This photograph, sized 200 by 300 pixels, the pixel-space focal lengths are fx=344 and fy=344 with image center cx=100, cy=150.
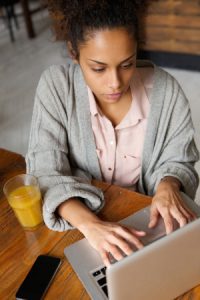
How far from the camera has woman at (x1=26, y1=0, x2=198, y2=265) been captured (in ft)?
2.94

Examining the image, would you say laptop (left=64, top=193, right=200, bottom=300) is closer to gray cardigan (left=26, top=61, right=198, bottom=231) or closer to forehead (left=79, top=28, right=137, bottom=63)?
gray cardigan (left=26, top=61, right=198, bottom=231)

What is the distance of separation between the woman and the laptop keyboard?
9cm

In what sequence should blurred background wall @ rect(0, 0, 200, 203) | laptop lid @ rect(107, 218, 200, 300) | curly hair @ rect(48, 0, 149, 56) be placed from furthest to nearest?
1. blurred background wall @ rect(0, 0, 200, 203)
2. curly hair @ rect(48, 0, 149, 56)
3. laptop lid @ rect(107, 218, 200, 300)

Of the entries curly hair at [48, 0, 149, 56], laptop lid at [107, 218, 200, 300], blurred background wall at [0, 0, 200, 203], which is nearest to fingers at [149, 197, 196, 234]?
laptop lid at [107, 218, 200, 300]

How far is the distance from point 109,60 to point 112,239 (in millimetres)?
458

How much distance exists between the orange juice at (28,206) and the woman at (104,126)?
0.03 meters

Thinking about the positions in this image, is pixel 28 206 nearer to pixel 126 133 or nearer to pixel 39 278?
pixel 39 278

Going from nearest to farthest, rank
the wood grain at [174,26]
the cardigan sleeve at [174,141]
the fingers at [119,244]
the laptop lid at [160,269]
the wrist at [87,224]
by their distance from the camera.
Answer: the laptop lid at [160,269]
the fingers at [119,244]
the wrist at [87,224]
the cardigan sleeve at [174,141]
the wood grain at [174,26]

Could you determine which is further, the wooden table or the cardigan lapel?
the cardigan lapel

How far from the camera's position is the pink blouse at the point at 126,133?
109 centimetres

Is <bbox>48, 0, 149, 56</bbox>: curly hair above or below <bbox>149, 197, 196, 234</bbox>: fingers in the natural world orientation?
above

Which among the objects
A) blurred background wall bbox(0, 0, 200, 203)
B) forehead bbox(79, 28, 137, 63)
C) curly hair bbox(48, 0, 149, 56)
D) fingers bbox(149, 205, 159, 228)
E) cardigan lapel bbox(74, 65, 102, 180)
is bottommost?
blurred background wall bbox(0, 0, 200, 203)

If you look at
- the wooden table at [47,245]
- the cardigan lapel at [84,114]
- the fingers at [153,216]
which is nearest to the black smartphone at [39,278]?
the wooden table at [47,245]

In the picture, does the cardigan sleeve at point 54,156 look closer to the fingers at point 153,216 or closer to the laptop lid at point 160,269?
the fingers at point 153,216
